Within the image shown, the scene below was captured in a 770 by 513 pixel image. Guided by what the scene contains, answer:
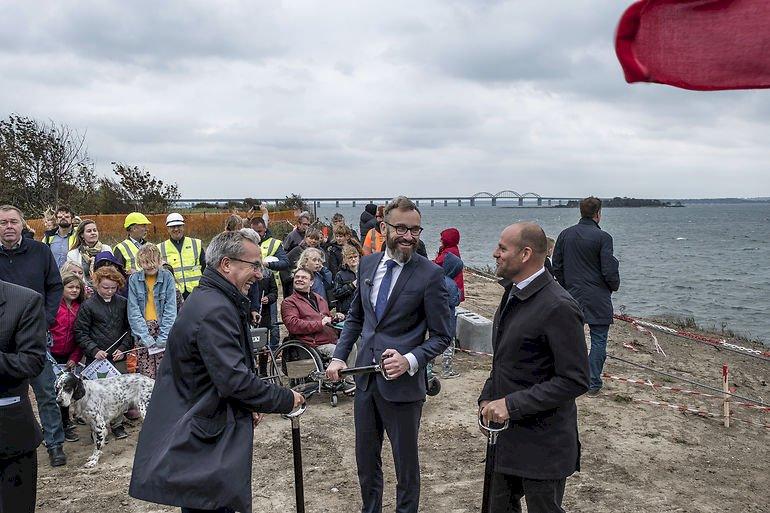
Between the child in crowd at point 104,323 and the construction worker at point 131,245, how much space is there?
1.17m

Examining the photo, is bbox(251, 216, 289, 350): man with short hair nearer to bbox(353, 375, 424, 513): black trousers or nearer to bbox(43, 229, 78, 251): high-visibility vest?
bbox(43, 229, 78, 251): high-visibility vest

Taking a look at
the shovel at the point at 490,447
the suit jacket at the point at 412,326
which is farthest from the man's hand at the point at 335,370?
the shovel at the point at 490,447

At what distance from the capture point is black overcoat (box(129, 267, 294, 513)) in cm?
295

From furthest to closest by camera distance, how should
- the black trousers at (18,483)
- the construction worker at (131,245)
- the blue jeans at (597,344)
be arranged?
the construction worker at (131,245) → the blue jeans at (597,344) → the black trousers at (18,483)

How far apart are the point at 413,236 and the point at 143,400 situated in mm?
3721

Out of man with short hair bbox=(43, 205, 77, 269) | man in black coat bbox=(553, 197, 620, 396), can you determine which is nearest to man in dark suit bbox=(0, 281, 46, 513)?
man with short hair bbox=(43, 205, 77, 269)

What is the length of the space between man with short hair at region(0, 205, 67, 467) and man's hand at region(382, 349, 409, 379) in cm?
341

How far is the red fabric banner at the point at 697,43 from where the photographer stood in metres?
2.03

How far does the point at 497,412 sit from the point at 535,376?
29cm

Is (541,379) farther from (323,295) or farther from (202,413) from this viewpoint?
(323,295)

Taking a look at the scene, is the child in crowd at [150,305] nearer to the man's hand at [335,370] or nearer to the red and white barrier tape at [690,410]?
the man's hand at [335,370]

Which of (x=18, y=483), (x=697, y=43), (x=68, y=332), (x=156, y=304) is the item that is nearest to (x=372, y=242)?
(x=156, y=304)

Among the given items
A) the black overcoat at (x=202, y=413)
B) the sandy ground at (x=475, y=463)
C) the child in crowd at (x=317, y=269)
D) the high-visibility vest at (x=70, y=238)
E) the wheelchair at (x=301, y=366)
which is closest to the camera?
the black overcoat at (x=202, y=413)

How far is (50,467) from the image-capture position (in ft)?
18.1
